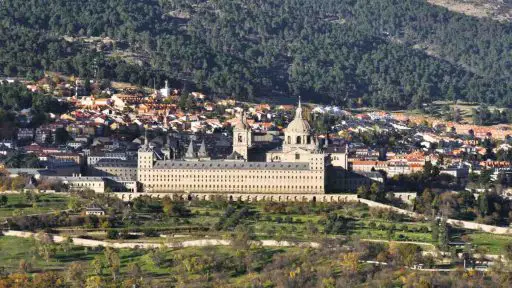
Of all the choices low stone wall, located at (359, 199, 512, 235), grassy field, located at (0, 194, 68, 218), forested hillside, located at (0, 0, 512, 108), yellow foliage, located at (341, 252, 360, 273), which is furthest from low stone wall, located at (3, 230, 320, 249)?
forested hillside, located at (0, 0, 512, 108)

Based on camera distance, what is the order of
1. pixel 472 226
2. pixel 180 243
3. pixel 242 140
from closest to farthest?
pixel 180 243 < pixel 472 226 < pixel 242 140

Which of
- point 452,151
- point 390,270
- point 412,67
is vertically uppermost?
point 412,67

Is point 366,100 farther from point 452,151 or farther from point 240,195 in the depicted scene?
point 240,195

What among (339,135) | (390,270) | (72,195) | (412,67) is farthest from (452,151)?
(412,67)

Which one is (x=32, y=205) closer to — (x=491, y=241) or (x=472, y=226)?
(x=472, y=226)

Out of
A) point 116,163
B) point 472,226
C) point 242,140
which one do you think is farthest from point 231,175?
point 472,226

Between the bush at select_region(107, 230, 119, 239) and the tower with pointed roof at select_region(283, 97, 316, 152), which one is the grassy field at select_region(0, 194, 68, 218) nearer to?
the bush at select_region(107, 230, 119, 239)
